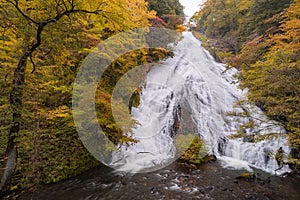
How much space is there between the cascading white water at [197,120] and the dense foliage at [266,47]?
1.96 ft

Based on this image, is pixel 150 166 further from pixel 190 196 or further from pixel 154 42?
pixel 154 42

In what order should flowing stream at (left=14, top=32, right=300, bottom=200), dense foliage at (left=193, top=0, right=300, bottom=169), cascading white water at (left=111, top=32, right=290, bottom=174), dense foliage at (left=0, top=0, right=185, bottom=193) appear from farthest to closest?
cascading white water at (left=111, top=32, right=290, bottom=174)
flowing stream at (left=14, top=32, right=300, bottom=200)
dense foliage at (left=193, top=0, right=300, bottom=169)
dense foliage at (left=0, top=0, right=185, bottom=193)

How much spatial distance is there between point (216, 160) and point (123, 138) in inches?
164

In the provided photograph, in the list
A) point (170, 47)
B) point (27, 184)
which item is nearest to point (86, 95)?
point (27, 184)

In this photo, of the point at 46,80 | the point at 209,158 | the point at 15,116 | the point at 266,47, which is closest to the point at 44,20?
the point at 15,116

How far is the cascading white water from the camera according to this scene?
7.27 meters

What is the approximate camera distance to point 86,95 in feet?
17.0

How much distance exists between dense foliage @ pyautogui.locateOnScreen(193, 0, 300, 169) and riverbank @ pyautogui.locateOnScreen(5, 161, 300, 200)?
1127 millimetres

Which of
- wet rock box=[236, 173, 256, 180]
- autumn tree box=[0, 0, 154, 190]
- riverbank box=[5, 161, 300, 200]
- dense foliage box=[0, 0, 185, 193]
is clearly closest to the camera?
autumn tree box=[0, 0, 154, 190]

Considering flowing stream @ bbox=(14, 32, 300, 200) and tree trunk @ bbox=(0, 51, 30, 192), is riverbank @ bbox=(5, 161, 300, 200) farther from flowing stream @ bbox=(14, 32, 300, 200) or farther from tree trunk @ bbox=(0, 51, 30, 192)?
tree trunk @ bbox=(0, 51, 30, 192)

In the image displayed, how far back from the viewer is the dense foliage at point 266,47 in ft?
14.2

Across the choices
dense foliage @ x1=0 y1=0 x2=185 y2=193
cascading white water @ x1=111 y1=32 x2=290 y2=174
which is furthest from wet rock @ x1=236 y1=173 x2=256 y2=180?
dense foliage @ x1=0 y1=0 x2=185 y2=193

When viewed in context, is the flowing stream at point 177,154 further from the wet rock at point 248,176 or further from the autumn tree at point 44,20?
the autumn tree at point 44,20

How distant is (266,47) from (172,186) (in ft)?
32.7
